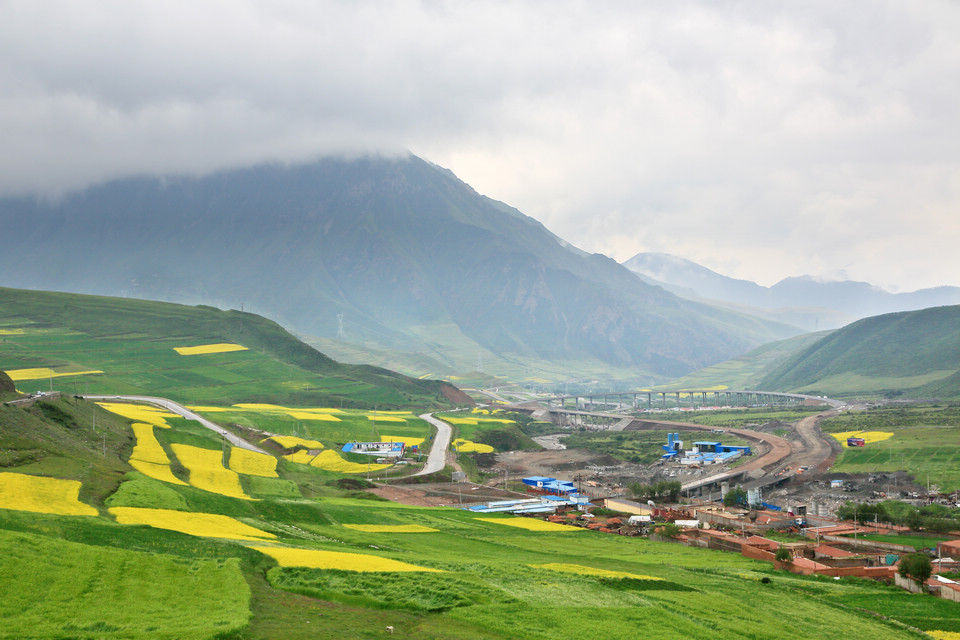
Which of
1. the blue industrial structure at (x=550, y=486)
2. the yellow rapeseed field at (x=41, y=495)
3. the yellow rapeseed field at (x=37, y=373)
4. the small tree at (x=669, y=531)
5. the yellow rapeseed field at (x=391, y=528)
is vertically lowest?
the blue industrial structure at (x=550, y=486)

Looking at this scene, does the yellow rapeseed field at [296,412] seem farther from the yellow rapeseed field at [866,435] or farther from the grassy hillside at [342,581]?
the yellow rapeseed field at [866,435]

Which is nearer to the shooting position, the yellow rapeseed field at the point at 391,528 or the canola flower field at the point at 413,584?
the canola flower field at the point at 413,584

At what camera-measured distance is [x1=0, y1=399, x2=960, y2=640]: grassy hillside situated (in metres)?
23.7

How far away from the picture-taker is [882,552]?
63.9 metres

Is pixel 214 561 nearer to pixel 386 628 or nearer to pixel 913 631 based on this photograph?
pixel 386 628

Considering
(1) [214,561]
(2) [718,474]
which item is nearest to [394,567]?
(1) [214,561]

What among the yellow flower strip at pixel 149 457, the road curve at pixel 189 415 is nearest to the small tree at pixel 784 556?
the yellow flower strip at pixel 149 457

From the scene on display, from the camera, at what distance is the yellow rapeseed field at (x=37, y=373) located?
147 metres

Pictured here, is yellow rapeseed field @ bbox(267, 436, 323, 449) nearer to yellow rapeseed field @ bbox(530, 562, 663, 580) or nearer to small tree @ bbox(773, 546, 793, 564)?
small tree @ bbox(773, 546, 793, 564)

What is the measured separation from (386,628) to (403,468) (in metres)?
92.0

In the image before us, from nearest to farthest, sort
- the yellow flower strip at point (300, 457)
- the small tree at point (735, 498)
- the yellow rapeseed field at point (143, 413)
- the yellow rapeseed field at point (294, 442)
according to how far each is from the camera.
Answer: the small tree at point (735, 498)
the yellow rapeseed field at point (143, 413)
the yellow flower strip at point (300, 457)
the yellow rapeseed field at point (294, 442)

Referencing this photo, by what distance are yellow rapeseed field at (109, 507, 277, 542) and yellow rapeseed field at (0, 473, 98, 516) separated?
2.25 meters

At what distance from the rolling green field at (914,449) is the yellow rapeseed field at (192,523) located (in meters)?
92.6

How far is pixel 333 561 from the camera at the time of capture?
34.4 metres
